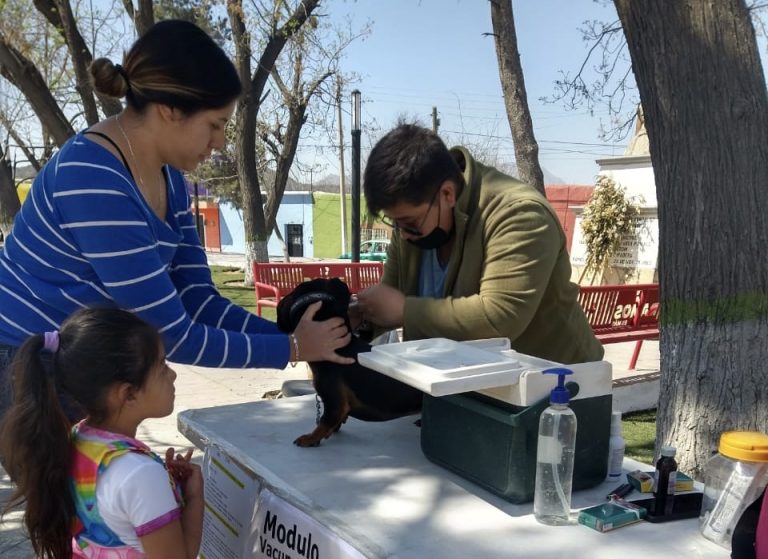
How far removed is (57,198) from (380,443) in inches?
38.0

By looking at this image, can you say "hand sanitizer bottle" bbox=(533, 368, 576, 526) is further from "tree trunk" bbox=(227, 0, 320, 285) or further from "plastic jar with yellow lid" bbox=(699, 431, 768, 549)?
"tree trunk" bbox=(227, 0, 320, 285)

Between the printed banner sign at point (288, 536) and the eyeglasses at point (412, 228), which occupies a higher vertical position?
the eyeglasses at point (412, 228)

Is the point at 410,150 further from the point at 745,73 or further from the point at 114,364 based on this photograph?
the point at 745,73

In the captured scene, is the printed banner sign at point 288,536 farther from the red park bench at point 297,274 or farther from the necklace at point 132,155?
the red park bench at point 297,274

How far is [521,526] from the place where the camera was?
1.28 meters

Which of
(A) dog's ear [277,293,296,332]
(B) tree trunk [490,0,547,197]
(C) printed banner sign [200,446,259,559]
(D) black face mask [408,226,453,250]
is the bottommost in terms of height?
(C) printed banner sign [200,446,259,559]

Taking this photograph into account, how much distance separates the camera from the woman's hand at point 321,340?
1603 mm

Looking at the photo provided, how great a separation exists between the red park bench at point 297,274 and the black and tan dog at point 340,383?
4.93 metres

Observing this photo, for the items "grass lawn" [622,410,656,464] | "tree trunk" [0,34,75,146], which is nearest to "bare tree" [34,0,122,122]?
"tree trunk" [0,34,75,146]

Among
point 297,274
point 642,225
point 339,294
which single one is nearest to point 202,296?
point 339,294

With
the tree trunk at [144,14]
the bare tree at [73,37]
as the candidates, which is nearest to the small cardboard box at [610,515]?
the bare tree at [73,37]

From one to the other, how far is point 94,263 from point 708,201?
2121 millimetres

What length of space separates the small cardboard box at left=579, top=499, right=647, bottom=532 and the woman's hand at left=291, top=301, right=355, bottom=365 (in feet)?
2.06

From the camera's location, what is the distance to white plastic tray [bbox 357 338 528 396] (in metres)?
1.25
